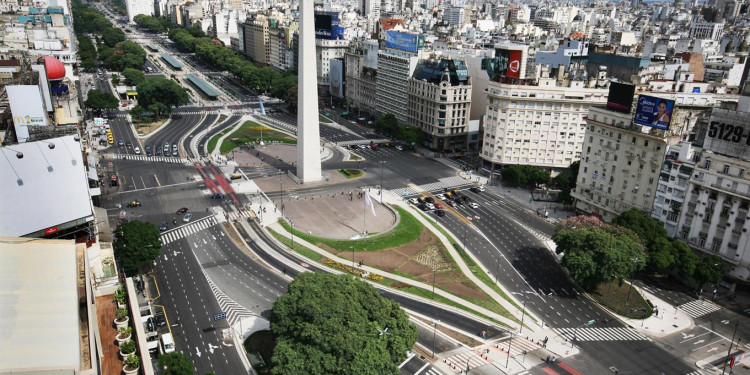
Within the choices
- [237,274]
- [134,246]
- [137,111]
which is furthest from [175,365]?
[137,111]

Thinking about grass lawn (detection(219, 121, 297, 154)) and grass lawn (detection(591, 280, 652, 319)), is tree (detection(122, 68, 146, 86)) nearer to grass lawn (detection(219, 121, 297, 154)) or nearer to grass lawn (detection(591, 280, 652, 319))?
grass lawn (detection(219, 121, 297, 154))

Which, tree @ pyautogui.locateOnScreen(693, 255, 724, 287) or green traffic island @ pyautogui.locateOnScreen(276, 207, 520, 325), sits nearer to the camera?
tree @ pyautogui.locateOnScreen(693, 255, 724, 287)

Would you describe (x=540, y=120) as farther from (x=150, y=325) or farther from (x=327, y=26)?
(x=327, y=26)

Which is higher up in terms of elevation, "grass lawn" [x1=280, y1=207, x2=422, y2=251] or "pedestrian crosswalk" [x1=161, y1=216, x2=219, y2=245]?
"grass lawn" [x1=280, y1=207, x2=422, y2=251]

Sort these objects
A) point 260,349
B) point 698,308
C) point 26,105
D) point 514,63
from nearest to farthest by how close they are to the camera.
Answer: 1. point 260,349
2. point 26,105
3. point 698,308
4. point 514,63

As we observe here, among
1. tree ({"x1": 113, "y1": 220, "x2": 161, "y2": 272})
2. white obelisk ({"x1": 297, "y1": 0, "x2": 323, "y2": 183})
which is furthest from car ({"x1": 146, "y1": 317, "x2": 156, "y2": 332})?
white obelisk ({"x1": 297, "y1": 0, "x2": 323, "y2": 183})

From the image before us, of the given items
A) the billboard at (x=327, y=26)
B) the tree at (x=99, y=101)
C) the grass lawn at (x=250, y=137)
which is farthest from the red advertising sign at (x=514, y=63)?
the tree at (x=99, y=101)
